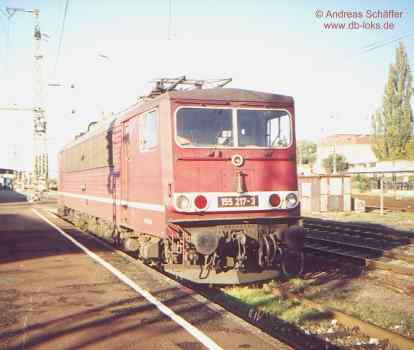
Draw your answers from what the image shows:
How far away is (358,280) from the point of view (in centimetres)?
941

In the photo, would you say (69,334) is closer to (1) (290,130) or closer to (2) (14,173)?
(1) (290,130)

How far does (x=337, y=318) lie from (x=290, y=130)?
12.1ft

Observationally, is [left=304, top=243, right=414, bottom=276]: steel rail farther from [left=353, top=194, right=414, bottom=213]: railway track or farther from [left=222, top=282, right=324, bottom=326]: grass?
[left=353, top=194, right=414, bottom=213]: railway track

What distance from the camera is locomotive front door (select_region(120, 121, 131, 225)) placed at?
10414 millimetres

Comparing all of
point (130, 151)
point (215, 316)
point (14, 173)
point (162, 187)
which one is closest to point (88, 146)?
point (130, 151)

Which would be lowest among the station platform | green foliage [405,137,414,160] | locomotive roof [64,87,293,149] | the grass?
the grass

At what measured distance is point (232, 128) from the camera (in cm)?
870

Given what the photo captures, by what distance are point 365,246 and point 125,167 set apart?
6.55 metres

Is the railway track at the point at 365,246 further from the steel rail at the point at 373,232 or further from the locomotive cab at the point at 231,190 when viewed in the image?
the locomotive cab at the point at 231,190

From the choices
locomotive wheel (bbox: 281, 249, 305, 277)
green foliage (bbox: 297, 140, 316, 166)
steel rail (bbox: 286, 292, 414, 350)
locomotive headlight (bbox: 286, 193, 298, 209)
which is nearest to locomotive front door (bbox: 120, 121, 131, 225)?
locomotive headlight (bbox: 286, 193, 298, 209)

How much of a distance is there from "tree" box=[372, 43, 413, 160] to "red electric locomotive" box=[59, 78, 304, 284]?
45251 mm

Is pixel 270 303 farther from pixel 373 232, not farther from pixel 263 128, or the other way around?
pixel 373 232

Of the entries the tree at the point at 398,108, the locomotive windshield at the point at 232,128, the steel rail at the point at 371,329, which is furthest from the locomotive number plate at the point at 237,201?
the tree at the point at 398,108

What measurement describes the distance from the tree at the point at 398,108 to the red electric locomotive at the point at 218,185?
4525 centimetres
